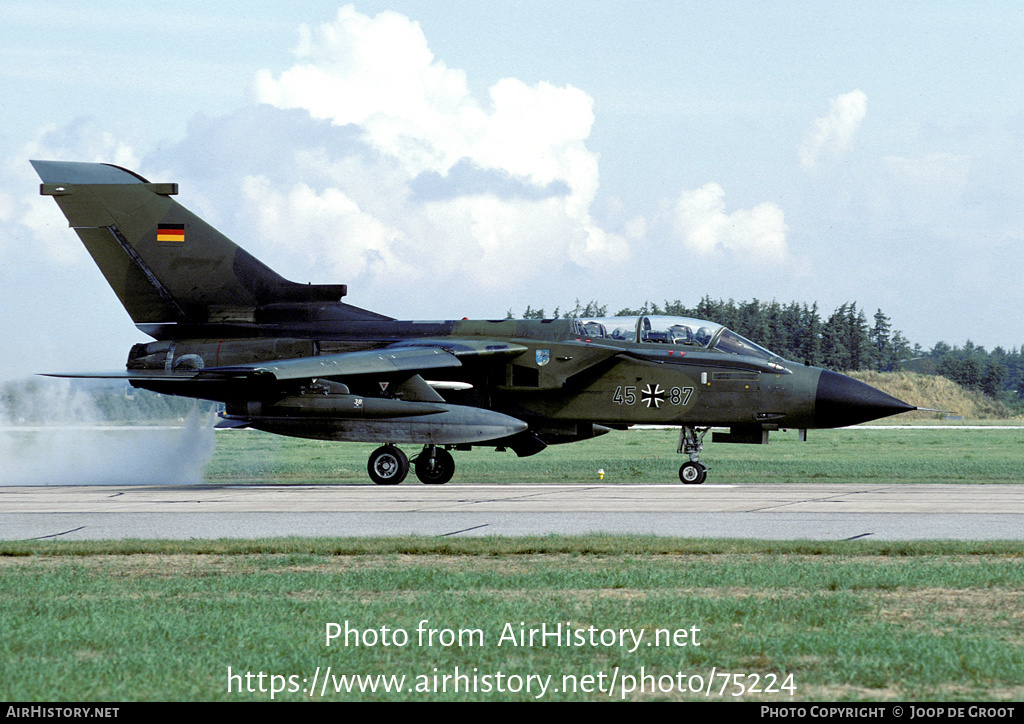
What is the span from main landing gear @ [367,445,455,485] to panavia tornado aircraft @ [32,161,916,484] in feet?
0.11

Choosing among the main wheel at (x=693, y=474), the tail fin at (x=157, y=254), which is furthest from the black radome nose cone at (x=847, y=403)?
the tail fin at (x=157, y=254)

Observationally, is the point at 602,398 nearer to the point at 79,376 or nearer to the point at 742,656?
the point at 79,376

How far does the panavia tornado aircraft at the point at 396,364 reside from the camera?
20906mm

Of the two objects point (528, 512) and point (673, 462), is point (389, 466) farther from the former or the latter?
point (673, 462)

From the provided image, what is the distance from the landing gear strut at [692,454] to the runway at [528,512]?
4.42ft

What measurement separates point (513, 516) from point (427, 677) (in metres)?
8.14

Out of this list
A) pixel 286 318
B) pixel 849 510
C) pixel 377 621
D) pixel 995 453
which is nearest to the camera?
pixel 377 621

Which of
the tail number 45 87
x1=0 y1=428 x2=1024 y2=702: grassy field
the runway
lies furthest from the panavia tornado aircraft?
x1=0 y1=428 x2=1024 y2=702: grassy field

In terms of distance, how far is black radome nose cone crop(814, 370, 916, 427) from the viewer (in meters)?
20.5

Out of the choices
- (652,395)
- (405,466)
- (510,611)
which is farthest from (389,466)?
(510,611)

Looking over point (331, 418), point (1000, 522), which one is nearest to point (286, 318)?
point (331, 418)

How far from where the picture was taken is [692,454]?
21953 mm

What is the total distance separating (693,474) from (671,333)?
116 inches
